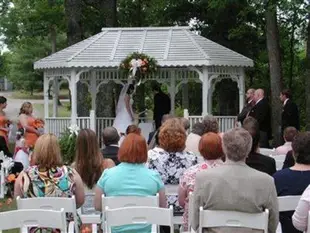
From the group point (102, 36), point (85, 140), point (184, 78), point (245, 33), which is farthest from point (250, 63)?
point (85, 140)

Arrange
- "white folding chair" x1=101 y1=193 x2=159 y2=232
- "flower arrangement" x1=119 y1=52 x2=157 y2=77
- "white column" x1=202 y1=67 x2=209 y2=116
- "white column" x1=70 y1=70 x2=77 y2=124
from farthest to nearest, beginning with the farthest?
1. "white column" x1=70 y1=70 x2=77 y2=124
2. "white column" x1=202 y1=67 x2=209 y2=116
3. "flower arrangement" x1=119 y1=52 x2=157 y2=77
4. "white folding chair" x1=101 y1=193 x2=159 y2=232

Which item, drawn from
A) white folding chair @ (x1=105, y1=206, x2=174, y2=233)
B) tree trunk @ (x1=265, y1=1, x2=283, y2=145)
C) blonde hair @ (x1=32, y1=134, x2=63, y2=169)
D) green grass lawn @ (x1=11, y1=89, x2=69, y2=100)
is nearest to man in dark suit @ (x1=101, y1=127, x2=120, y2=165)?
blonde hair @ (x1=32, y1=134, x2=63, y2=169)

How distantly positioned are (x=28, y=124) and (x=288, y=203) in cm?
756

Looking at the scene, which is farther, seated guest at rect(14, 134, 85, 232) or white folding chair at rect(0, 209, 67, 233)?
seated guest at rect(14, 134, 85, 232)

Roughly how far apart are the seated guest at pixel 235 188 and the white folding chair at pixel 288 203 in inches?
17.6

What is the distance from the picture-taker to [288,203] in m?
5.38

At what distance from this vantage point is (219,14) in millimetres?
23453

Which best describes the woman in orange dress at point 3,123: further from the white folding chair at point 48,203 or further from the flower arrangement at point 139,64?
the white folding chair at point 48,203

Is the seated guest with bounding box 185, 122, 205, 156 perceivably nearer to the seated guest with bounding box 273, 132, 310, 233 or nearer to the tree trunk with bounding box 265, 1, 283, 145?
the seated guest with bounding box 273, 132, 310, 233

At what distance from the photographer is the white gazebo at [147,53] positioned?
1597 centimetres

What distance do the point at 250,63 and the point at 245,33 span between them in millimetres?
6428

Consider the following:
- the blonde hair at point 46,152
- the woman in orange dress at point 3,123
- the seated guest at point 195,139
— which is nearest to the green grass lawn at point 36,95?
the woman in orange dress at point 3,123

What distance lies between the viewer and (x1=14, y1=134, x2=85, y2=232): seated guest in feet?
18.7

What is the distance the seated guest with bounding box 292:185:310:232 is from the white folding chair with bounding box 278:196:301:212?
34 cm
